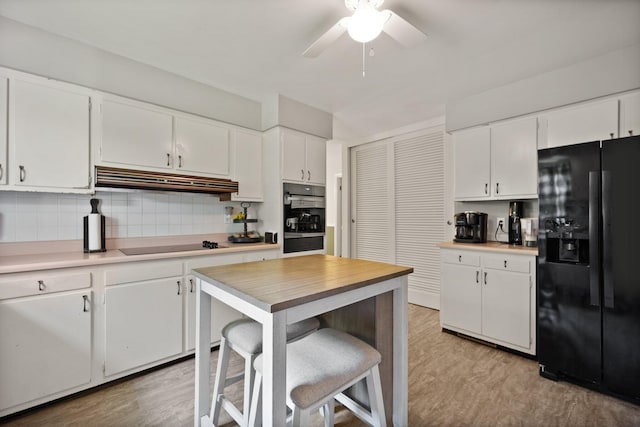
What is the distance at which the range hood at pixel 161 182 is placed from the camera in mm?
2148

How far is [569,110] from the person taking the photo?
2.41 m

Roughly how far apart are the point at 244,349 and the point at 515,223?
109 inches

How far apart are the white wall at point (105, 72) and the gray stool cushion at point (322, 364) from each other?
7.96ft

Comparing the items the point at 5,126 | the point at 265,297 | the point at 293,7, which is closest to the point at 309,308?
the point at 265,297

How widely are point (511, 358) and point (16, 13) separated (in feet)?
14.8

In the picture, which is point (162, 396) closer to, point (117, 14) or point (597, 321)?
point (117, 14)

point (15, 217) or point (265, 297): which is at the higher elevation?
point (15, 217)

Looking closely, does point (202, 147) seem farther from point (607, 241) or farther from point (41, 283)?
point (607, 241)

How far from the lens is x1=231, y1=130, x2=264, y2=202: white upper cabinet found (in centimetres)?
301

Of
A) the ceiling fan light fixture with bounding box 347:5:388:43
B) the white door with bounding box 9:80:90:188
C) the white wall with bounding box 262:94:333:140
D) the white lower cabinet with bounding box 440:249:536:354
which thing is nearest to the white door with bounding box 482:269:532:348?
the white lower cabinet with bounding box 440:249:536:354

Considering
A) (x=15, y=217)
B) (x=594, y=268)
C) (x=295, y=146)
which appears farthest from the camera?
(x=295, y=146)

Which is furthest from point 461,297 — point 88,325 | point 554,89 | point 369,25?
point 88,325

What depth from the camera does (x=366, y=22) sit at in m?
1.43

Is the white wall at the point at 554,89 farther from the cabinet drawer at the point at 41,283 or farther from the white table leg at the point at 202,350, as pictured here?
the cabinet drawer at the point at 41,283
